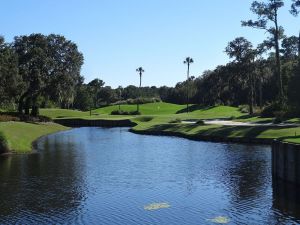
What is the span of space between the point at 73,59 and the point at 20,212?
83.6m

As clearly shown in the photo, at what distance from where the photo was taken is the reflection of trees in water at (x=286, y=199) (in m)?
30.5

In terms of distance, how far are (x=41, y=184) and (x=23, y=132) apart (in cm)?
4182

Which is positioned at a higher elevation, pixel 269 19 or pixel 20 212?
pixel 269 19

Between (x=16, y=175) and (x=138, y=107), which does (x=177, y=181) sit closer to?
(x=16, y=175)

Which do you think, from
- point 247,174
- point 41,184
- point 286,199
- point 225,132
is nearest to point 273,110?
point 225,132

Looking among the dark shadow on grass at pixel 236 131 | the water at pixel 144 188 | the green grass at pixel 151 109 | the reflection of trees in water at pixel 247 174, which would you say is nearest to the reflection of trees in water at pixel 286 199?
the water at pixel 144 188

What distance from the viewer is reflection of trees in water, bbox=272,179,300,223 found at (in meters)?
30.5

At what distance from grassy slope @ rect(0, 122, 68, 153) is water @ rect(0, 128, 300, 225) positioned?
12.4 ft

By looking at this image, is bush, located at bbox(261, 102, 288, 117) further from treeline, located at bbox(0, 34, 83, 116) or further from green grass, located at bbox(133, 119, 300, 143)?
treeline, located at bbox(0, 34, 83, 116)

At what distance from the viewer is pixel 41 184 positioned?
131 feet

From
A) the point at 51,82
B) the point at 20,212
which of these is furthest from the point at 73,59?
the point at 20,212

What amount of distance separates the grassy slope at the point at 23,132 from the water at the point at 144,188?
3.77 metres

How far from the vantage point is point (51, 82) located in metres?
109

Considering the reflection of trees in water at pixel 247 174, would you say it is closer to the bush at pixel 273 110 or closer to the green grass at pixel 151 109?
the bush at pixel 273 110
